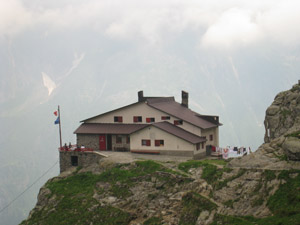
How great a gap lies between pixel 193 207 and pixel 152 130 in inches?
866

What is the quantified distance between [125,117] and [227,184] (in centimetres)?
3039

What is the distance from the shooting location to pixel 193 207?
42.0 meters

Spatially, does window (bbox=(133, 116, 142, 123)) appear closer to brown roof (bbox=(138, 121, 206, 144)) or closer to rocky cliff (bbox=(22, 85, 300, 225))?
brown roof (bbox=(138, 121, 206, 144))

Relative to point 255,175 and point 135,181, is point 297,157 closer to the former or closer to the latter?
point 255,175

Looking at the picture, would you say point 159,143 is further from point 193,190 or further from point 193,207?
point 193,207

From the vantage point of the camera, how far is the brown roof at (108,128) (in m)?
67.6

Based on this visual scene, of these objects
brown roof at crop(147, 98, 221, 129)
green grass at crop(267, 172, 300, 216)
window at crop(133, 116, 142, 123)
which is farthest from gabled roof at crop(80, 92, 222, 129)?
green grass at crop(267, 172, 300, 216)

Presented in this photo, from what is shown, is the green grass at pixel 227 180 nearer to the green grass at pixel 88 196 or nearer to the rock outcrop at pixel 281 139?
the rock outcrop at pixel 281 139

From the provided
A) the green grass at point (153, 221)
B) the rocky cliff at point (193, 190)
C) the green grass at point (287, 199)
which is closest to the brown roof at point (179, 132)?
the rocky cliff at point (193, 190)

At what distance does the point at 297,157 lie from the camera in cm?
3856

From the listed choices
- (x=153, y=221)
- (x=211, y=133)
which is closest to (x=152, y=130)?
(x=211, y=133)

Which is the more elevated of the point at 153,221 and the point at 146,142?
the point at 146,142

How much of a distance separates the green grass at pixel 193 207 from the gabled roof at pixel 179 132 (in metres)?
17.3

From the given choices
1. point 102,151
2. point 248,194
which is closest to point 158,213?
point 248,194
